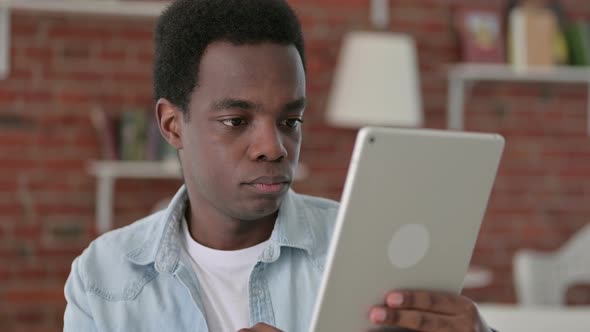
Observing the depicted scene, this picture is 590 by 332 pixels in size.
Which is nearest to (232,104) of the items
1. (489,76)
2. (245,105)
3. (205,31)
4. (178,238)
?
(245,105)

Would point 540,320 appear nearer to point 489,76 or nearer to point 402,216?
point 402,216

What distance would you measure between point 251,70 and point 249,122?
0.07 metres

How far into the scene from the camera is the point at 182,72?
1239 millimetres

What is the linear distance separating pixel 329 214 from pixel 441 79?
81.4 inches

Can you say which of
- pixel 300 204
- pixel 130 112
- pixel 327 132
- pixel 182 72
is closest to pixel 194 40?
pixel 182 72

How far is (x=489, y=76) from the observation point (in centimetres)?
319

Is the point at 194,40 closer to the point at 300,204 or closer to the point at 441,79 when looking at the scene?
the point at 300,204

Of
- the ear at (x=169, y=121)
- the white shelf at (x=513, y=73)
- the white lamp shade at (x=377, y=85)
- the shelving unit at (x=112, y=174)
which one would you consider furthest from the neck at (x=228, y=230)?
the white shelf at (x=513, y=73)

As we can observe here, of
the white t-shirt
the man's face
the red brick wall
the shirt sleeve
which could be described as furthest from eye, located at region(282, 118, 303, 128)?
the red brick wall

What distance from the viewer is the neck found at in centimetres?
126

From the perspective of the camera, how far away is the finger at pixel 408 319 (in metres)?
0.98

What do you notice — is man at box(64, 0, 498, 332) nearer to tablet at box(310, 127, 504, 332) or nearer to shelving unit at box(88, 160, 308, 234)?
tablet at box(310, 127, 504, 332)

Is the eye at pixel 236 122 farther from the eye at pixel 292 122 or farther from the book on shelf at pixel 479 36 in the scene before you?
the book on shelf at pixel 479 36

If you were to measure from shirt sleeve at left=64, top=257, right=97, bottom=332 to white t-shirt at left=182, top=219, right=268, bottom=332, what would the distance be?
17cm
